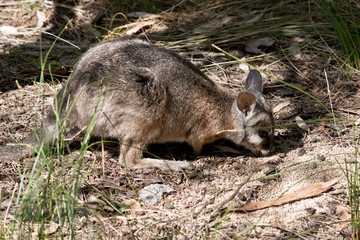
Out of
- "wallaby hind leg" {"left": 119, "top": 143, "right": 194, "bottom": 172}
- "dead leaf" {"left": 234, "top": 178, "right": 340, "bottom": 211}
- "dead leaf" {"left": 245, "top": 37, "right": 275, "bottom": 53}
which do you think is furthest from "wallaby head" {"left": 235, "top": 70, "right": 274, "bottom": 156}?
"dead leaf" {"left": 245, "top": 37, "right": 275, "bottom": 53}

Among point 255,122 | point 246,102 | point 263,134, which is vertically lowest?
point 263,134

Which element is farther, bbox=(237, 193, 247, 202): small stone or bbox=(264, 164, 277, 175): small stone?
bbox=(264, 164, 277, 175): small stone

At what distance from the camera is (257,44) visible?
6.55 m

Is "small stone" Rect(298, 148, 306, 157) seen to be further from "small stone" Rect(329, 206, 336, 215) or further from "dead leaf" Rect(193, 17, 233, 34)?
"dead leaf" Rect(193, 17, 233, 34)

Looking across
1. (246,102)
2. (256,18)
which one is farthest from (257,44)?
(246,102)

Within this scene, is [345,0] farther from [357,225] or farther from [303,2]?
[357,225]

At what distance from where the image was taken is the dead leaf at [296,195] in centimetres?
408

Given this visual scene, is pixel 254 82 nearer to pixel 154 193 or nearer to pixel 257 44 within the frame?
pixel 257 44

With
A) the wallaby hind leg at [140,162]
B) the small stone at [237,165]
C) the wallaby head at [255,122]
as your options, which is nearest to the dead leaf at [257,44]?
the wallaby head at [255,122]

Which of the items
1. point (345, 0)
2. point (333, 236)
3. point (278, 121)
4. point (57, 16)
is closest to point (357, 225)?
point (333, 236)

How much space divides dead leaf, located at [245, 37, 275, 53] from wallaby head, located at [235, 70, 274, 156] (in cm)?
142

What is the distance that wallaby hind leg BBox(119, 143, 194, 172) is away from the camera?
16.0 feet

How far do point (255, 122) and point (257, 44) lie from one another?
1.90m

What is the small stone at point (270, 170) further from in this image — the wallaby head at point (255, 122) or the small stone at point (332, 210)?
the small stone at point (332, 210)
